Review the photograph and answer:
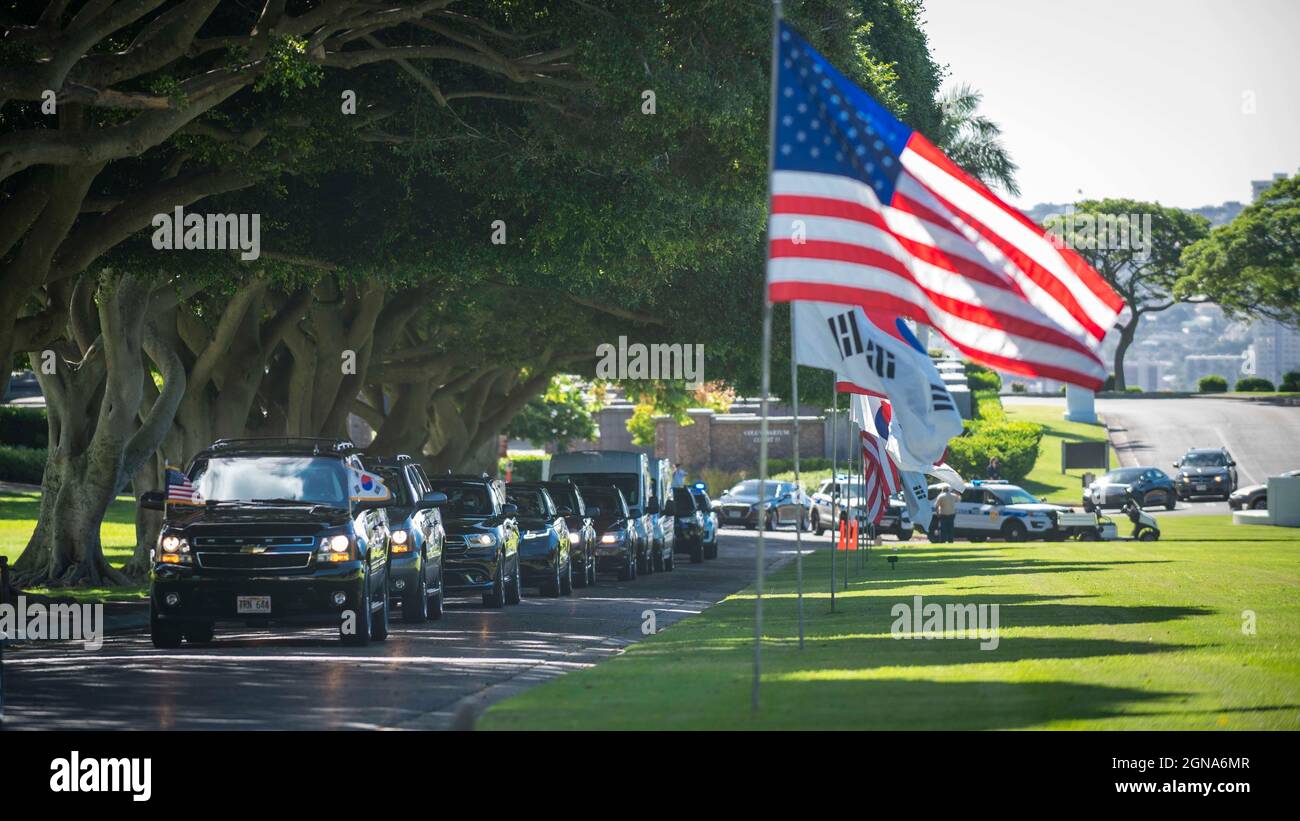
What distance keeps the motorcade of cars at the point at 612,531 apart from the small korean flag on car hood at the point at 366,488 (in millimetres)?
13885

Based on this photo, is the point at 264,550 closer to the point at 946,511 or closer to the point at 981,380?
the point at 946,511

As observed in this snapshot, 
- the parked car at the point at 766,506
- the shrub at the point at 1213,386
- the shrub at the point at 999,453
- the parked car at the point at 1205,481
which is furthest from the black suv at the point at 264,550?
the shrub at the point at 1213,386

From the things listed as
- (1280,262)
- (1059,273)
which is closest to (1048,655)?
(1059,273)

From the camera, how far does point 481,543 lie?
25984 millimetres

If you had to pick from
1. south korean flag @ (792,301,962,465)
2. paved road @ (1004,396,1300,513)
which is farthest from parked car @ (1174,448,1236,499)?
south korean flag @ (792,301,962,465)

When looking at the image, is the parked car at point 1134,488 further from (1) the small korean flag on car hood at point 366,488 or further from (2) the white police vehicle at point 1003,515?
(1) the small korean flag on car hood at point 366,488

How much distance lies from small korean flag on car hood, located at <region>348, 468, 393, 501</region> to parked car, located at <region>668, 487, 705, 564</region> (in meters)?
24.4

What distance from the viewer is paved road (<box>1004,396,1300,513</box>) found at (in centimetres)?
7850

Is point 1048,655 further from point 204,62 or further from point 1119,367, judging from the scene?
point 1119,367

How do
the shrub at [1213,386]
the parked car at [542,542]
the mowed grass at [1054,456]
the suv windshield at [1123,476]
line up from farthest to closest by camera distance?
1. the shrub at [1213,386]
2. the mowed grass at [1054,456]
3. the suv windshield at [1123,476]
4. the parked car at [542,542]

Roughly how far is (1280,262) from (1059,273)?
104 m

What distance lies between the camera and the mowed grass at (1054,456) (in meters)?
73.9

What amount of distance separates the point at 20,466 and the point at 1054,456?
150 ft

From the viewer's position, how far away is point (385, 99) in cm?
2327
